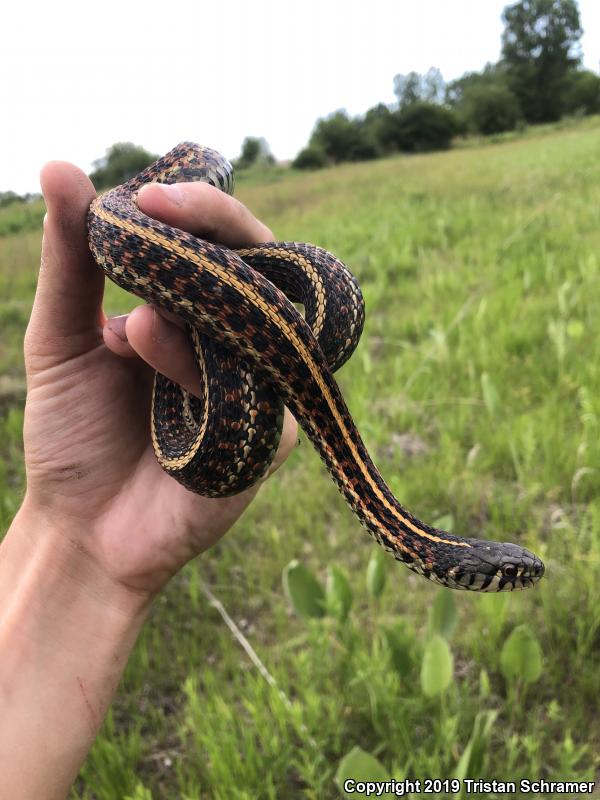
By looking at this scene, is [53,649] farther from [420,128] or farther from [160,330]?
[420,128]

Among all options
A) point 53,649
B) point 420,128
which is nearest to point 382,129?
point 420,128

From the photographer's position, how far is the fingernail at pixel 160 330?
1653 mm

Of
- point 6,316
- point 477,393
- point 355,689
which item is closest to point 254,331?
point 355,689

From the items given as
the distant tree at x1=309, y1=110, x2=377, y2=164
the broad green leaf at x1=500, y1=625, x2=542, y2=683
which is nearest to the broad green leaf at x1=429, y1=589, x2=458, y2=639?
the broad green leaf at x1=500, y1=625, x2=542, y2=683

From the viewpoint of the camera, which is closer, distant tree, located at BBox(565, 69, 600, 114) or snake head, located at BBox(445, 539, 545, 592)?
snake head, located at BBox(445, 539, 545, 592)

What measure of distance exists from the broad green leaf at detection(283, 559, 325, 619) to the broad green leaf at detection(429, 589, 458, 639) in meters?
0.42

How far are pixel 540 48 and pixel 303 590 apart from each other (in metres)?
74.8

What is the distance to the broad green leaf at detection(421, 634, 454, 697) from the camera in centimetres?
195

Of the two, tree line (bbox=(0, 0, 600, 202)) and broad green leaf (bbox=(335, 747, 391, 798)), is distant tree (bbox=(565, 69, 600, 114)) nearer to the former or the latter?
tree line (bbox=(0, 0, 600, 202))

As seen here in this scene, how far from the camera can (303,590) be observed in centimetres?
234

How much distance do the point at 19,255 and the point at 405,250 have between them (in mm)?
7466

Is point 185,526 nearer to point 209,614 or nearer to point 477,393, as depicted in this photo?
point 209,614

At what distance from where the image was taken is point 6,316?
25.0ft

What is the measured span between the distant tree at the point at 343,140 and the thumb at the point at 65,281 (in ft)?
134
